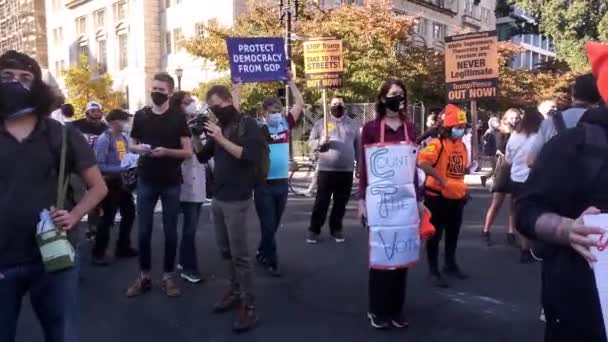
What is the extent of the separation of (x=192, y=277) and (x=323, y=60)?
26.7 ft

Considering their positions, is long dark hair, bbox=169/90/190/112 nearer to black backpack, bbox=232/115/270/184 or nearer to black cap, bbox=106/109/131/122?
black backpack, bbox=232/115/270/184

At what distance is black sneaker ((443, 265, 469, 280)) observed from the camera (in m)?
6.23

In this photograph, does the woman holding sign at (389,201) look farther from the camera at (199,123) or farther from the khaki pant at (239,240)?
the camera at (199,123)

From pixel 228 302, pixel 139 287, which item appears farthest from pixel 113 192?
pixel 228 302

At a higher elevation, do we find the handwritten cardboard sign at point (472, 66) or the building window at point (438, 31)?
the building window at point (438, 31)

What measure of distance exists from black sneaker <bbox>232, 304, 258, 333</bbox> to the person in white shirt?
3.43 m

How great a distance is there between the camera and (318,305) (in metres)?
5.38

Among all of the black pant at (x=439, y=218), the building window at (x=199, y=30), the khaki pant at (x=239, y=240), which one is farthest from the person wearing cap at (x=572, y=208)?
the building window at (x=199, y=30)

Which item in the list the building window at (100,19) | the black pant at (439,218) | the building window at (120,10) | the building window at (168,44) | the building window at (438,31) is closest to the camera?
the black pant at (439,218)

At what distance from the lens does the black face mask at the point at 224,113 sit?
16.4 feet

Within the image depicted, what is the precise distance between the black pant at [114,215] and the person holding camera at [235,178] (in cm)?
246

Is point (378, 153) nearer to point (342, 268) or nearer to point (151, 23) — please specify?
point (342, 268)

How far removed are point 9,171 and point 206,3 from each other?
1211 inches

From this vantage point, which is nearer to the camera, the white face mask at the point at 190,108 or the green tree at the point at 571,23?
the white face mask at the point at 190,108
